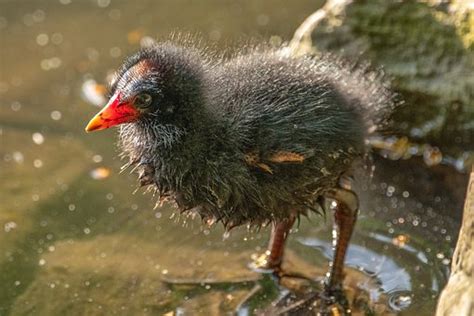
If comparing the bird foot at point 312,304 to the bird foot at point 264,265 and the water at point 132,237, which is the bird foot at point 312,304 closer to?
the water at point 132,237

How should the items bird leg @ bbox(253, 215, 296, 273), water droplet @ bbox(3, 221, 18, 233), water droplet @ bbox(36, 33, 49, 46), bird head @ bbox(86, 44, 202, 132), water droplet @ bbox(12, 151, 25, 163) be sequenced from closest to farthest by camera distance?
bird head @ bbox(86, 44, 202, 132) → bird leg @ bbox(253, 215, 296, 273) → water droplet @ bbox(3, 221, 18, 233) → water droplet @ bbox(12, 151, 25, 163) → water droplet @ bbox(36, 33, 49, 46)

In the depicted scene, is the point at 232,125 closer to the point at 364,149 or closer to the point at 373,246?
the point at 364,149

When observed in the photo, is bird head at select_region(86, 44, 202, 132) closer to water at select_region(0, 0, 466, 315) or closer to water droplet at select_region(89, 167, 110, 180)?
water at select_region(0, 0, 466, 315)

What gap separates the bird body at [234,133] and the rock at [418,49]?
1.35m

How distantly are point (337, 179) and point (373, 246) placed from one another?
0.66 m

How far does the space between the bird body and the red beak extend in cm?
2

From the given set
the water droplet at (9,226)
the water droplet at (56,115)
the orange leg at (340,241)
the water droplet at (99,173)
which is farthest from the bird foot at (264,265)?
the water droplet at (56,115)

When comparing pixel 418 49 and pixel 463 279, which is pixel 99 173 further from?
pixel 463 279

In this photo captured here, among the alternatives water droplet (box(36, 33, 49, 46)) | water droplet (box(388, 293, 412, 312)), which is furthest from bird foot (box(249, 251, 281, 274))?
water droplet (box(36, 33, 49, 46))

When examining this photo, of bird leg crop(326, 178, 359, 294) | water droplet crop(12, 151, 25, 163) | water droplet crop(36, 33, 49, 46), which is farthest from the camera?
water droplet crop(36, 33, 49, 46)

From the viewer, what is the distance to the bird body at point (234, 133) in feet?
11.8

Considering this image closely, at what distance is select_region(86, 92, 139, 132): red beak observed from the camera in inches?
140

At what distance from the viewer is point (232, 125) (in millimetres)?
3613

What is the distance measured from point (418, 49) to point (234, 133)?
2006 mm
